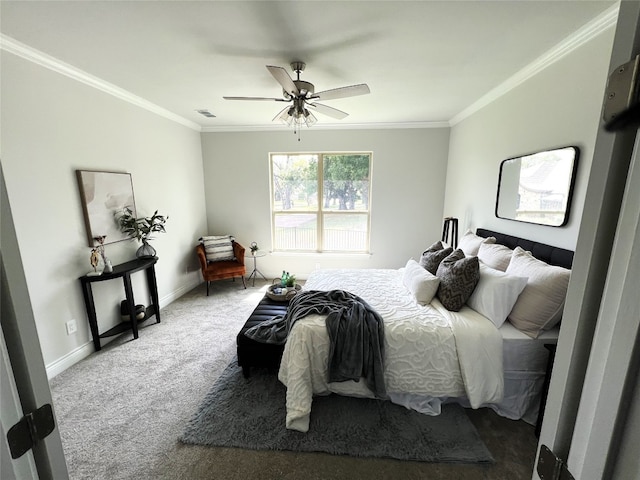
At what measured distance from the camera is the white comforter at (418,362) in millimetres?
1719

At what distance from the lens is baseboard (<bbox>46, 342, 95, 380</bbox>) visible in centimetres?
226

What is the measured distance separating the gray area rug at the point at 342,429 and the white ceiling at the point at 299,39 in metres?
2.60

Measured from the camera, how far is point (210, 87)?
8.95ft

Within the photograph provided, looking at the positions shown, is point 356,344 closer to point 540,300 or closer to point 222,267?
point 540,300

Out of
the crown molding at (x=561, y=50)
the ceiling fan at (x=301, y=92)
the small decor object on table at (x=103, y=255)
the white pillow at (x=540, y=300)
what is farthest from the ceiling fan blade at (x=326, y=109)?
the small decor object on table at (x=103, y=255)

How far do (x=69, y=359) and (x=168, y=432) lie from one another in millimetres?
1429

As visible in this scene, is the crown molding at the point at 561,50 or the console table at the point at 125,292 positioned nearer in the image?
the crown molding at the point at 561,50

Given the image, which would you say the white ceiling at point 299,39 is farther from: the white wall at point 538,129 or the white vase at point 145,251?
the white vase at point 145,251

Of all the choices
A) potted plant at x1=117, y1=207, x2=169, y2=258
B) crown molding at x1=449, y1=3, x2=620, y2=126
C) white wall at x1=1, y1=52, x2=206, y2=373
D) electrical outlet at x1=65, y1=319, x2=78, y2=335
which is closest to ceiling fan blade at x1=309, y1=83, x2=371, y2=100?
crown molding at x1=449, y1=3, x2=620, y2=126

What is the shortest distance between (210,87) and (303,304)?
2.38 meters

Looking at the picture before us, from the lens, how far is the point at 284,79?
6.28 feet

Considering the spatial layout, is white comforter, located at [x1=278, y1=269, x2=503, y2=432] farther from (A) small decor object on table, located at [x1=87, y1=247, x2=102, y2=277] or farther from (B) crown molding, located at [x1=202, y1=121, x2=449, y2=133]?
(B) crown molding, located at [x1=202, y1=121, x2=449, y2=133]

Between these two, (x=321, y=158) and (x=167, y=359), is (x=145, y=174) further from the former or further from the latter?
(x=321, y=158)

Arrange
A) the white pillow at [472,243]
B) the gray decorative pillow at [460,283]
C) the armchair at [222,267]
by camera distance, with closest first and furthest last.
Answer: the gray decorative pillow at [460,283] < the white pillow at [472,243] < the armchair at [222,267]
